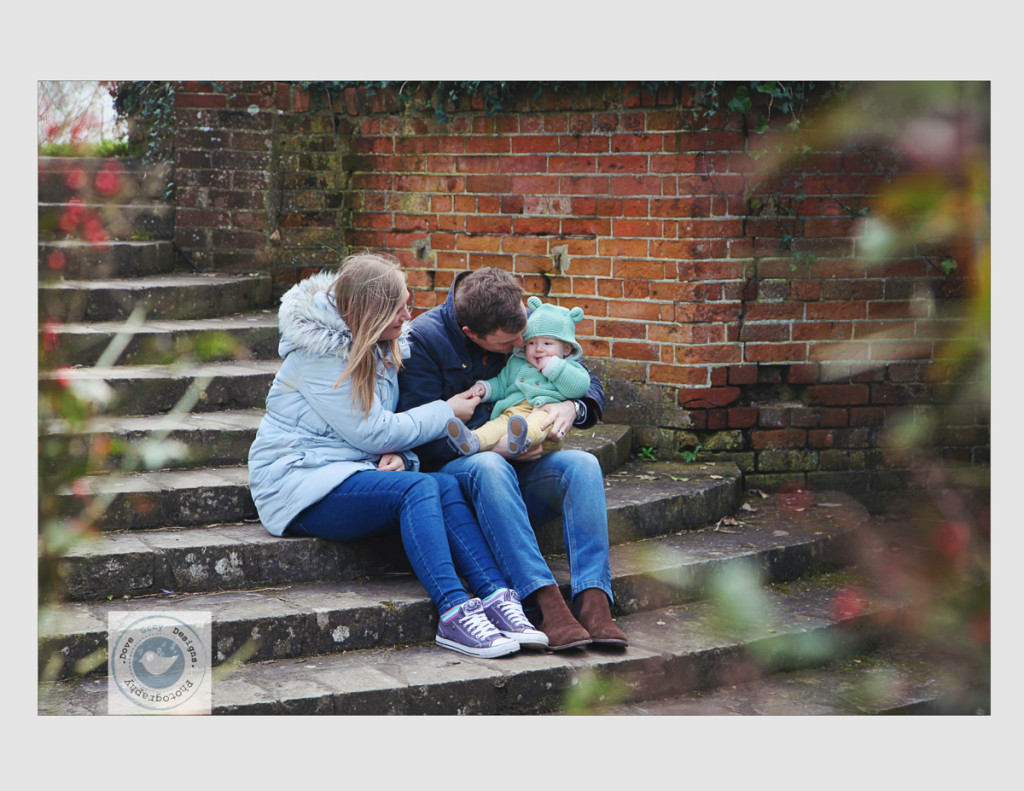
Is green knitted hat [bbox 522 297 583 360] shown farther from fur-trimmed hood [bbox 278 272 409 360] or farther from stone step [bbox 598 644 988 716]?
stone step [bbox 598 644 988 716]

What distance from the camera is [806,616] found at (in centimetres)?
411

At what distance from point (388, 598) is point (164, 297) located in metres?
2.77

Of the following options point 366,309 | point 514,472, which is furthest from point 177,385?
point 514,472

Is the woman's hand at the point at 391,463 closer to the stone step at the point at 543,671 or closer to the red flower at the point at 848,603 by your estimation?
the stone step at the point at 543,671

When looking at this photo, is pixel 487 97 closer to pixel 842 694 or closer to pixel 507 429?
pixel 507 429

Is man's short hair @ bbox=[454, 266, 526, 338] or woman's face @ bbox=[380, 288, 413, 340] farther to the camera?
man's short hair @ bbox=[454, 266, 526, 338]

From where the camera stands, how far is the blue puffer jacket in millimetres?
3569

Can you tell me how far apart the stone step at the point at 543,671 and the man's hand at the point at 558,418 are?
810 millimetres

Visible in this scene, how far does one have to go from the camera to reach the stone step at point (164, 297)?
5.34 metres

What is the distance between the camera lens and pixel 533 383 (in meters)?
3.92

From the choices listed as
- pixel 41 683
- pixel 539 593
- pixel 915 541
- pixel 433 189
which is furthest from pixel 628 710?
pixel 433 189

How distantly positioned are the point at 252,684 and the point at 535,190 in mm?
3117

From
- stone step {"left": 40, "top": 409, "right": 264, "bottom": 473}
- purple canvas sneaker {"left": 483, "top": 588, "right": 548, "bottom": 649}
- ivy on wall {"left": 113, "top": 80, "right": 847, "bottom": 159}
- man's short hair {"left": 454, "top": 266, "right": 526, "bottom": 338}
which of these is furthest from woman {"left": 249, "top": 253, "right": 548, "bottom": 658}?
ivy on wall {"left": 113, "top": 80, "right": 847, "bottom": 159}

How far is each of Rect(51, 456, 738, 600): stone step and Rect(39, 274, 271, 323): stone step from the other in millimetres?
1742
